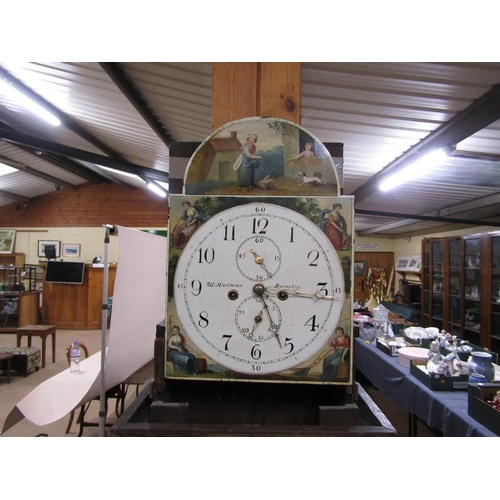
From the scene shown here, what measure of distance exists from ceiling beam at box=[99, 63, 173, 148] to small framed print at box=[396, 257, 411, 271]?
595cm

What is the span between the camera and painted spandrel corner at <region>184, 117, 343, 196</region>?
25.8 inches

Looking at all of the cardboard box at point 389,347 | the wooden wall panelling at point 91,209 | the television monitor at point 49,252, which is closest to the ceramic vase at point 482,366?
the cardboard box at point 389,347

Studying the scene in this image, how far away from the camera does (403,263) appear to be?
26.2ft

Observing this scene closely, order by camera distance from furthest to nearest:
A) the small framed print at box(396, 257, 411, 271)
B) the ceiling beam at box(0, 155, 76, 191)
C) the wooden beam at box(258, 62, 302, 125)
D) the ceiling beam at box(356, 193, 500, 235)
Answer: the small framed print at box(396, 257, 411, 271) → the ceiling beam at box(0, 155, 76, 191) → the ceiling beam at box(356, 193, 500, 235) → the wooden beam at box(258, 62, 302, 125)

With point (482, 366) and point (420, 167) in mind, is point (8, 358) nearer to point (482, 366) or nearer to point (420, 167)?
point (482, 366)

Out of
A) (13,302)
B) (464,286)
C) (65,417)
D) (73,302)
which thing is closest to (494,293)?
(464,286)

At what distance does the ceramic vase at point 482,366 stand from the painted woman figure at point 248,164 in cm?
195

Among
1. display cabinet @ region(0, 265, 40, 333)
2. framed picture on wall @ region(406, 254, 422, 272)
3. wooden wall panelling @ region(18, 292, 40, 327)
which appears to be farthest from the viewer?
framed picture on wall @ region(406, 254, 422, 272)

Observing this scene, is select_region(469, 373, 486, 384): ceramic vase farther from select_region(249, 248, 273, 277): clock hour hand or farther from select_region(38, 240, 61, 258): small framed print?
select_region(38, 240, 61, 258): small framed print

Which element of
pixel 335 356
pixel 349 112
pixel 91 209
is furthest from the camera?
pixel 91 209

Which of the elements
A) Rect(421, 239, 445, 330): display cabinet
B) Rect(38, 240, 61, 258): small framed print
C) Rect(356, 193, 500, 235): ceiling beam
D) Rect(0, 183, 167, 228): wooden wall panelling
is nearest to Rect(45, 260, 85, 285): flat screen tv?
Rect(38, 240, 61, 258): small framed print

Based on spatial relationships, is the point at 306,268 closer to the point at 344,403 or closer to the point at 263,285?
the point at 263,285

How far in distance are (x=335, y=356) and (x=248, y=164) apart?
398 mm

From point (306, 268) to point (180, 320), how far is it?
26 centimetres
